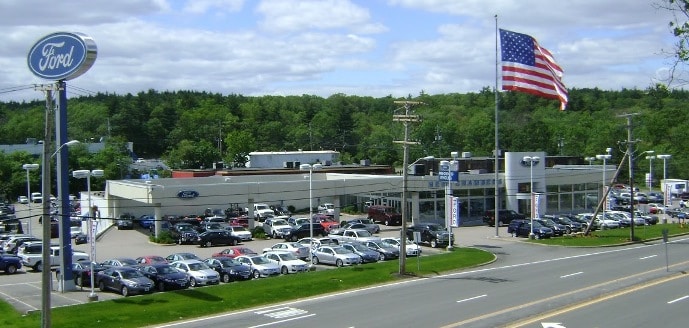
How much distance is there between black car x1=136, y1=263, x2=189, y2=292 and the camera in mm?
35906

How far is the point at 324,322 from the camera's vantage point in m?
26.9

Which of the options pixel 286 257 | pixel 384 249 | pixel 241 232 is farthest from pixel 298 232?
pixel 286 257

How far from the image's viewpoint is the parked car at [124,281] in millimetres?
34562

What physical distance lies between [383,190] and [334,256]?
2389cm

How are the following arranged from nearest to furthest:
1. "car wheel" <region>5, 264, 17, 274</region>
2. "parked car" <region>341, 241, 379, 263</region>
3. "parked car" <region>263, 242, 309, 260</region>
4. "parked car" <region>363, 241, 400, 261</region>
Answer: "car wheel" <region>5, 264, 17, 274</region> → "parked car" <region>341, 241, 379, 263</region> → "parked car" <region>263, 242, 309, 260</region> → "parked car" <region>363, 241, 400, 261</region>

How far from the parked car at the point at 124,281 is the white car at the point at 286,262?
8467 millimetres

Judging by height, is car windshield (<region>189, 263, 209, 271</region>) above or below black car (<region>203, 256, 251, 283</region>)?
above

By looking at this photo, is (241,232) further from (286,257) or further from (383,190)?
(286,257)

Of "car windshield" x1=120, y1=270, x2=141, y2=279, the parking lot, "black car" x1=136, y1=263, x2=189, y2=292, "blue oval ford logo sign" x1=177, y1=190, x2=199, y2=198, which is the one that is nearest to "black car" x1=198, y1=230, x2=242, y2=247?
the parking lot

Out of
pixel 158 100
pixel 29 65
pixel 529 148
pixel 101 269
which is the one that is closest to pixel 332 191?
pixel 101 269

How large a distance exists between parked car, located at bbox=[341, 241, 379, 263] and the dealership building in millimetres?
13390

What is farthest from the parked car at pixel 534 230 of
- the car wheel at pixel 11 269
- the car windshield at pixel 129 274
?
the car wheel at pixel 11 269

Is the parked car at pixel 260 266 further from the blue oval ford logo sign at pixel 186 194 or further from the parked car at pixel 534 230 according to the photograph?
the parked car at pixel 534 230

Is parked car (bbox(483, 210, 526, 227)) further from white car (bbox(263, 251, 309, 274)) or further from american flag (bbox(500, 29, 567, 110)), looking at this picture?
white car (bbox(263, 251, 309, 274))
